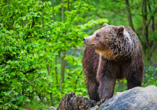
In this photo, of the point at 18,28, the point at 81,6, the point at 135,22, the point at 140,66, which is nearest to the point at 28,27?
the point at 18,28

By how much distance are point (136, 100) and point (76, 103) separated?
5.17ft

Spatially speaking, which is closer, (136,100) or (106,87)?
(136,100)

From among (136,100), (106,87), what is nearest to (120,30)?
(106,87)

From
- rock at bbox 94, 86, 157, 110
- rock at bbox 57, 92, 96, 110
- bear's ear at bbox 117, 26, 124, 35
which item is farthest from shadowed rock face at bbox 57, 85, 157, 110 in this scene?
bear's ear at bbox 117, 26, 124, 35

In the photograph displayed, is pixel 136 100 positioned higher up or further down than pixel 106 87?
higher up

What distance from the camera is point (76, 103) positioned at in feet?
15.8

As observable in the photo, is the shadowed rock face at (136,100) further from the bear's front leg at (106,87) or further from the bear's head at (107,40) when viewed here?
the bear's head at (107,40)

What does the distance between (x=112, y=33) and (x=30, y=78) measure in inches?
90.6

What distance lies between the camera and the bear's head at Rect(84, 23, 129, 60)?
15.8 ft

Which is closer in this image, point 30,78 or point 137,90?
point 137,90

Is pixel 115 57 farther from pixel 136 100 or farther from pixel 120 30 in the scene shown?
pixel 136 100

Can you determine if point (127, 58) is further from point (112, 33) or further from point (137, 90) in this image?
point (137, 90)

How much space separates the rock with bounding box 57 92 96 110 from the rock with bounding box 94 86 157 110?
2.50 feet

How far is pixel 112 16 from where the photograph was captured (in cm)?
1100
